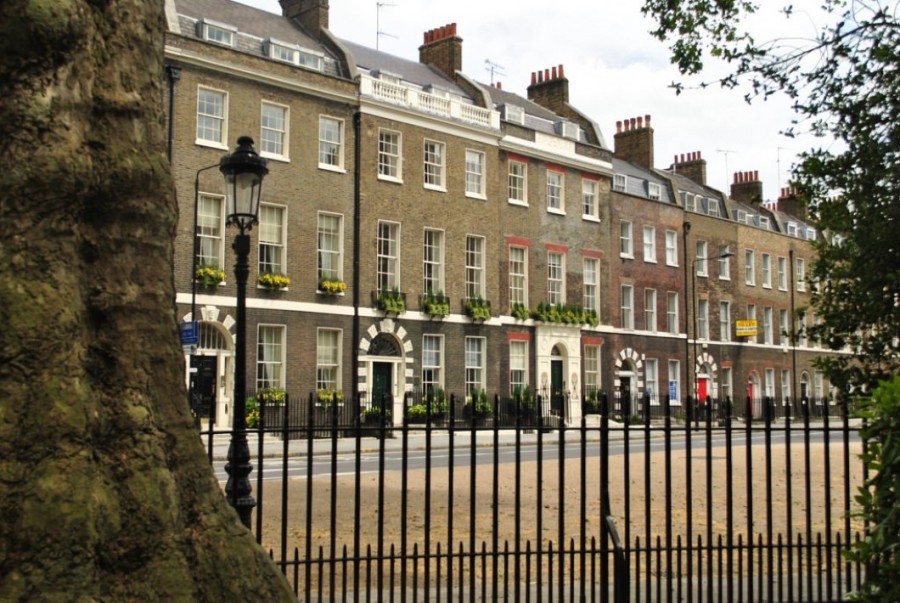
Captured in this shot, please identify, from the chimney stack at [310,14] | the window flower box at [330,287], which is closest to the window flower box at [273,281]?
the window flower box at [330,287]

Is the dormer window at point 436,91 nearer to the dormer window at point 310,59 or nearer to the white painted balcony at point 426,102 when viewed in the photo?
the white painted balcony at point 426,102

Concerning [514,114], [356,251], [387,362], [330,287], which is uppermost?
[514,114]

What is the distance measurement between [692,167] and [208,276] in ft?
119

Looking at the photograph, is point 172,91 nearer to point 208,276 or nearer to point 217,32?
point 217,32

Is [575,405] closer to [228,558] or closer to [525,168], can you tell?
[525,168]

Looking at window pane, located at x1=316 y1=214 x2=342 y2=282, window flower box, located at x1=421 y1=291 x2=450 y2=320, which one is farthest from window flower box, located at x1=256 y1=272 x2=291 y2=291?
window flower box, located at x1=421 y1=291 x2=450 y2=320

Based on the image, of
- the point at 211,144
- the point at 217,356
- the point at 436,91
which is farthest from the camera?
the point at 436,91

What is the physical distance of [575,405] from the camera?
40344 mm

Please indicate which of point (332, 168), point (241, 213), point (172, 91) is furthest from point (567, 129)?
point (241, 213)

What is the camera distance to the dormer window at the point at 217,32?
95.7 feet

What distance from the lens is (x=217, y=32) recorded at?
29.9 metres

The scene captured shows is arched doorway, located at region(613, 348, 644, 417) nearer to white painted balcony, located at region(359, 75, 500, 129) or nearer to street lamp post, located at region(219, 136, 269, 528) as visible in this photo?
white painted balcony, located at region(359, 75, 500, 129)

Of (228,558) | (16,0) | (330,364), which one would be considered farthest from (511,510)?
(330,364)

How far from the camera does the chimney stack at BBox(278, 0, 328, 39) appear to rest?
113ft
